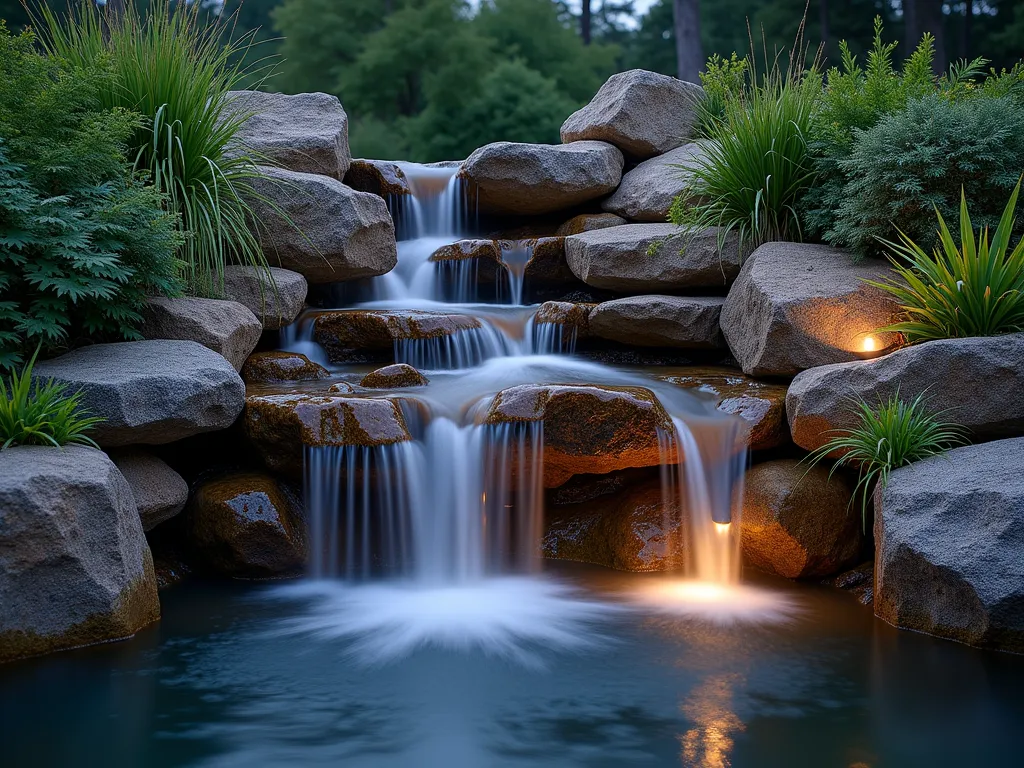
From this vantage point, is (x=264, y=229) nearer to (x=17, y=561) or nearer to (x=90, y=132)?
(x=90, y=132)

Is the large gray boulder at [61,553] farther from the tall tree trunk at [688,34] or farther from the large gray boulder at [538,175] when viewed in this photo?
the tall tree trunk at [688,34]

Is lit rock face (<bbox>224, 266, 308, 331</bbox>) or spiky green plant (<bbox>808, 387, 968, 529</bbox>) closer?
spiky green plant (<bbox>808, 387, 968, 529</bbox>)

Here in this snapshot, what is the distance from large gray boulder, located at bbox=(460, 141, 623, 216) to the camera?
915cm

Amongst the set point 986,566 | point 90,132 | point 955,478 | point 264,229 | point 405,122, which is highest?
point 405,122

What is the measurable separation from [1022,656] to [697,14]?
1620 cm

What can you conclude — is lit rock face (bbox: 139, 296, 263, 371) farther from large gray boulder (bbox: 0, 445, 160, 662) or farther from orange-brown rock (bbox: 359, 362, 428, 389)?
large gray boulder (bbox: 0, 445, 160, 662)

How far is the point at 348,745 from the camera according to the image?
3.57 m

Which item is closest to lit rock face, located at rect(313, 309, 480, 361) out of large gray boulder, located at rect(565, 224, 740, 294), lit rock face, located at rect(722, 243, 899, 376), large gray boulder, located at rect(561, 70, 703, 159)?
large gray boulder, located at rect(565, 224, 740, 294)

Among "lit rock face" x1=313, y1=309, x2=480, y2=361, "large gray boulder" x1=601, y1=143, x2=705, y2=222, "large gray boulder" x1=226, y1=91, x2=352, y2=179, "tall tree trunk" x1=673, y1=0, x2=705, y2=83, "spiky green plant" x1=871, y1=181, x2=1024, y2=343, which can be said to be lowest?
"lit rock face" x1=313, y1=309, x2=480, y2=361

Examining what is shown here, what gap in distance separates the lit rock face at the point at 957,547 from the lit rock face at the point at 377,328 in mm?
3561

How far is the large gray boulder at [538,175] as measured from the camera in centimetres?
915

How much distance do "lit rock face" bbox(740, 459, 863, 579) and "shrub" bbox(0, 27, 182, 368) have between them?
391 cm

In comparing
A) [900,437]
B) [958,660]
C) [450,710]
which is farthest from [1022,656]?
[450,710]

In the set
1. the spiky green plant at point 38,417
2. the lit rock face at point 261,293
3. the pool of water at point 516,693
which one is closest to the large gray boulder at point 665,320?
the lit rock face at point 261,293
